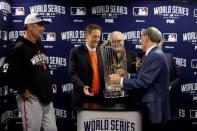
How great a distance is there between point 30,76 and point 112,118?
91cm

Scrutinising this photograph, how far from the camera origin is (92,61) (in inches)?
164

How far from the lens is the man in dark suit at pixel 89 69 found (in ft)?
13.5

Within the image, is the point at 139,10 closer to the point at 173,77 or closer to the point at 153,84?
the point at 173,77

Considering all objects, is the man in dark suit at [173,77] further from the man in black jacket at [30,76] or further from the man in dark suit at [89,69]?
the man in black jacket at [30,76]

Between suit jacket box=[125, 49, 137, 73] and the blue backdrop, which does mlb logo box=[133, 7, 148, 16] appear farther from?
suit jacket box=[125, 49, 137, 73]

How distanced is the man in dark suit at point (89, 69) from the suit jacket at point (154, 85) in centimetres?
87

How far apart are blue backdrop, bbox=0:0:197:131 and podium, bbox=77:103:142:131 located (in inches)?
88.0

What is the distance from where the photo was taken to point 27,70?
3609 millimetres

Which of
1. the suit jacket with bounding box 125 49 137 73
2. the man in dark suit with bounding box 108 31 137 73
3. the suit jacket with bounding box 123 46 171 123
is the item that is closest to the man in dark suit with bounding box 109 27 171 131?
the suit jacket with bounding box 123 46 171 123

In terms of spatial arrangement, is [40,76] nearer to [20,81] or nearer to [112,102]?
[20,81]

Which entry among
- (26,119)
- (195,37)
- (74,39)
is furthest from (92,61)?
(195,37)

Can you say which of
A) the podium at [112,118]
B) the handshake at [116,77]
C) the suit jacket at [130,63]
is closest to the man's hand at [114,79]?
the handshake at [116,77]

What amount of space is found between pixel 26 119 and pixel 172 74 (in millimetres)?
1989

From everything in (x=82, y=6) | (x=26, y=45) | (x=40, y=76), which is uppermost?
(x=82, y=6)
